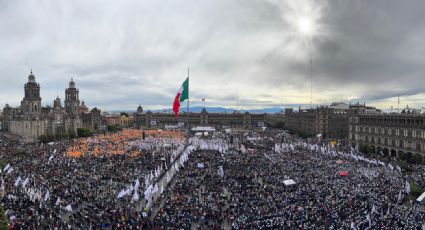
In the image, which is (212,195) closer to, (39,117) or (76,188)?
(76,188)

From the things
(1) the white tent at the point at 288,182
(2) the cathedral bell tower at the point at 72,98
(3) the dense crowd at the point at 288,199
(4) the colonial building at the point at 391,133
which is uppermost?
(2) the cathedral bell tower at the point at 72,98

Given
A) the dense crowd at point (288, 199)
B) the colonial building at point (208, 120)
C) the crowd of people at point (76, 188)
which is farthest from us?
the colonial building at point (208, 120)

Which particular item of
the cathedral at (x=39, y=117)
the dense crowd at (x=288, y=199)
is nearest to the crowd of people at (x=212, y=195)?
the dense crowd at (x=288, y=199)

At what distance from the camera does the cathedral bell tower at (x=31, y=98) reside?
3762 inches

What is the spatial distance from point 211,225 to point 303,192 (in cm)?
991

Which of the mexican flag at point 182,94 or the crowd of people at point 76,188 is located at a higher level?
the mexican flag at point 182,94

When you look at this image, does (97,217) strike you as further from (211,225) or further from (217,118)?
(217,118)

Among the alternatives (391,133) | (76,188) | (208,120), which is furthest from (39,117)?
(208,120)

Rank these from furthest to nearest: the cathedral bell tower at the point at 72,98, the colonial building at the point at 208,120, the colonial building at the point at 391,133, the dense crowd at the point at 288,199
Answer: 1. the colonial building at the point at 208,120
2. the cathedral bell tower at the point at 72,98
3. the colonial building at the point at 391,133
4. the dense crowd at the point at 288,199

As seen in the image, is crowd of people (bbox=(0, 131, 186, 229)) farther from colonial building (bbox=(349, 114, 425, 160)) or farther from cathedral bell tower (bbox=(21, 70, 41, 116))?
cathedral bell tower (bbox=(21, 70, 41, 116))

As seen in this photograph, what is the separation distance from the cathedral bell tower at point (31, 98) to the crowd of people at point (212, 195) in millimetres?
52734

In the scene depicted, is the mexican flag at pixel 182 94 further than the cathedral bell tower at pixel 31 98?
No

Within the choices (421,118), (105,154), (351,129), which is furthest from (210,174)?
(351,129)

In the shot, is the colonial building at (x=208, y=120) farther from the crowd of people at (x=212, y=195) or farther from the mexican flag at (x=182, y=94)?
the mexican flag at (x=182, y=94)
